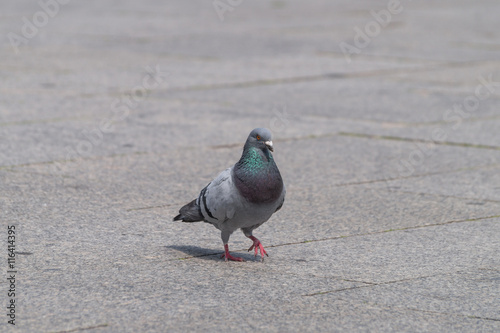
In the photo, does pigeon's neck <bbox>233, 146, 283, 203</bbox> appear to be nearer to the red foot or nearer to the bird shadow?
the red foot

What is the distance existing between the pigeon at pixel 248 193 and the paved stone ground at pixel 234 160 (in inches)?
12.7

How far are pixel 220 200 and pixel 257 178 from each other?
0.94ft

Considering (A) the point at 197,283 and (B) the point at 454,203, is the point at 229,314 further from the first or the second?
(B) the point at 454,203

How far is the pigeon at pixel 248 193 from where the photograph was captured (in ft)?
17.1

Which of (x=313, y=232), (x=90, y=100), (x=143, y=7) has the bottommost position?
(x=143, y=7)

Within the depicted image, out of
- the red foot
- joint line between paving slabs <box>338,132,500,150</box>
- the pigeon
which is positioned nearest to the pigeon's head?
the pigeon

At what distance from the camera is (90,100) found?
11.1 metres

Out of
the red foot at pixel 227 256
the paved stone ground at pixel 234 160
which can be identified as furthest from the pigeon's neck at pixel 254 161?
the paved stone ground at pixel 234 160

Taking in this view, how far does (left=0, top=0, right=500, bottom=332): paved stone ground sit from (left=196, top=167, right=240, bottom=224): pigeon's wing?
352 millimetres

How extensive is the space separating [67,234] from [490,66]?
10.7 m

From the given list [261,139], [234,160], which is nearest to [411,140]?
[234,160]

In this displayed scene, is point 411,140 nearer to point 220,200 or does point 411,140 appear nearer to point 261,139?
point 261,139

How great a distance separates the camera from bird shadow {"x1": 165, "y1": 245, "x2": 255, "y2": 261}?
18.3 feet

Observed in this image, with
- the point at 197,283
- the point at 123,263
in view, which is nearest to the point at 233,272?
the point at 197,283
